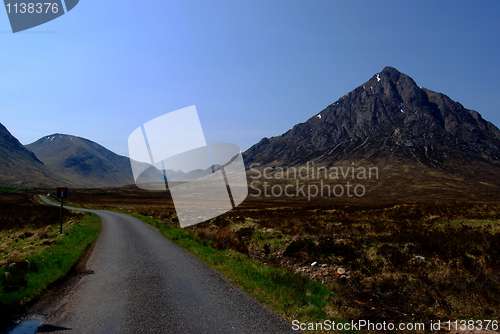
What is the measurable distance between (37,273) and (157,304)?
583cm

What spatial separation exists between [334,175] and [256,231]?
16415 centimetres

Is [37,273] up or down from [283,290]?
up

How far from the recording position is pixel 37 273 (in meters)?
9.17

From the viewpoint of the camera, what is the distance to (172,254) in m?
13.3

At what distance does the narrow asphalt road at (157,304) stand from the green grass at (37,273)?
3.16 feet

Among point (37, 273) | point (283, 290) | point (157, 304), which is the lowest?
point (283, 290)

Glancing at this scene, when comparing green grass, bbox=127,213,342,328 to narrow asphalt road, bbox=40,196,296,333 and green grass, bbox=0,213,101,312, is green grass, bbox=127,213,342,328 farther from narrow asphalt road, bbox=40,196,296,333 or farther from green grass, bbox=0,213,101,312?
green grass, bbox=0,213,101,312

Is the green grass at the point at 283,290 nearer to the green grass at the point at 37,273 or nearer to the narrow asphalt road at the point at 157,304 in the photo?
the narrow asphalt road at the point at 157,304

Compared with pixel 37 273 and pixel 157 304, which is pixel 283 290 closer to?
pixel 157 304

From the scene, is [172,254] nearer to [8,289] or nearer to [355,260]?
[8,289]

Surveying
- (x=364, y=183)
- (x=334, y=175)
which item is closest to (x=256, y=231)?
(x=364, y=183)

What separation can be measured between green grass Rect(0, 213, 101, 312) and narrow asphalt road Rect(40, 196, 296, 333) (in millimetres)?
964

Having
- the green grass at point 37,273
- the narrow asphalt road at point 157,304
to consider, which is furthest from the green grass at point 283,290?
the green grass at point 37,273

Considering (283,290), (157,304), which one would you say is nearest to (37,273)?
(157,304)
